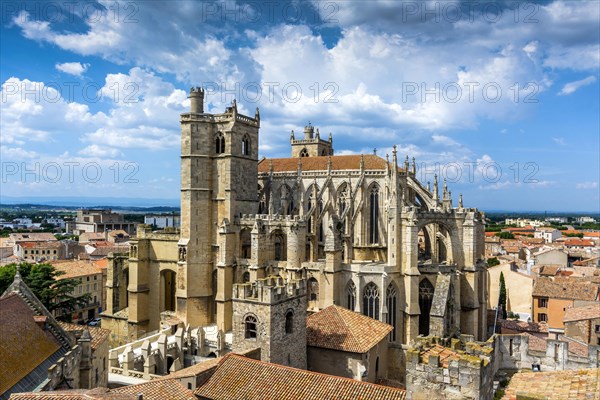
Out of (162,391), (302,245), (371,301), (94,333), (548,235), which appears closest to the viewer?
(162,391)

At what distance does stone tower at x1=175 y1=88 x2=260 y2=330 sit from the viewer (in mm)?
44562

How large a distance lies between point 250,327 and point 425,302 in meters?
18.5

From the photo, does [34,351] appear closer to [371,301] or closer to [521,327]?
[371,301]

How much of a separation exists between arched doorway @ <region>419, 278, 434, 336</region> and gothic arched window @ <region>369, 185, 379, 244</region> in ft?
32.4

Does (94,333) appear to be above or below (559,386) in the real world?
below

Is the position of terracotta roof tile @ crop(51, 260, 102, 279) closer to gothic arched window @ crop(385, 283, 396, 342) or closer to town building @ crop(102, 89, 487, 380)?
town building @ crop(102, 89, 487, 380)

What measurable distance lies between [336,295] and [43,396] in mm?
25611

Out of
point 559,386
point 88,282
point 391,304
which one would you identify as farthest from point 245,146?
point 88,282

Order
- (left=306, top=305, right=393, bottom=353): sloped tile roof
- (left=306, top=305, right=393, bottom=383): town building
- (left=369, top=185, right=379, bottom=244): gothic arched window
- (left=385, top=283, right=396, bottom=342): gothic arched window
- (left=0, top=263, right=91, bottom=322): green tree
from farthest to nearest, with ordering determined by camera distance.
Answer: (left=0, top=263, right=91, bottom=322): green tree → (left=369, top=185, right=379, bottom=244): gothic arched window → (left=385, top=283, right=396, bottom=342): gothic arched window → (left=306, top=305, right=393, bottom=353): sloped tile roof → (left=306, top=305, right=393, bottom=383): town building

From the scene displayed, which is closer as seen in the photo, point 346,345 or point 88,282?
point 346,345

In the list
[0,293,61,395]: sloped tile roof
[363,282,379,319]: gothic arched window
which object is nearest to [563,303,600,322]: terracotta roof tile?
[363,282,379,319]: gothic arched window

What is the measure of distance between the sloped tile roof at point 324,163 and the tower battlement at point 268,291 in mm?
24649

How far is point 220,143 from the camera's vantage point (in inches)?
1812

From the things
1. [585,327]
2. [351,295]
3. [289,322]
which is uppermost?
[289,322]
